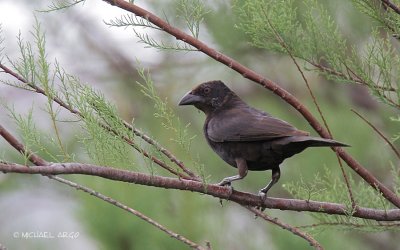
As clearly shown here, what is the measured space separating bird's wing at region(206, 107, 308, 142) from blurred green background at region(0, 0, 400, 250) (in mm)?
782

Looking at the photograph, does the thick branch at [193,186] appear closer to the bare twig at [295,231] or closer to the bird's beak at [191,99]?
the bare twig at [295,231]

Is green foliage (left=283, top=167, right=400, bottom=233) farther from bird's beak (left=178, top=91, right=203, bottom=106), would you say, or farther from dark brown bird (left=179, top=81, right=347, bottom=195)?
bird's beak (left=178, top=91, right=203, bottom=106)

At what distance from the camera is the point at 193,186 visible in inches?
112

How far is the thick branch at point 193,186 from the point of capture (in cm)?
245

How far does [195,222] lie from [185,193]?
11.2 inches

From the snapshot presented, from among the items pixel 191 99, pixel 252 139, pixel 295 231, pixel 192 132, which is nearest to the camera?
pixel 295 231

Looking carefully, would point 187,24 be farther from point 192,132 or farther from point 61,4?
point 192,132

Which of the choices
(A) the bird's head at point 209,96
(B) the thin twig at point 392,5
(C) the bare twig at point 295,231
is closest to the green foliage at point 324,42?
(B) the thin twig at point 392,5

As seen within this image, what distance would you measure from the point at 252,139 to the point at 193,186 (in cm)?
91

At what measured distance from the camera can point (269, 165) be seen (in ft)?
12.2

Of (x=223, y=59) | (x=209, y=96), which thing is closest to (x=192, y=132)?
(x=209, y=96)

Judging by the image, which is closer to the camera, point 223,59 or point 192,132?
point 223,59

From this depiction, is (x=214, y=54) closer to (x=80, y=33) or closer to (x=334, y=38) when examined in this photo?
(x=334, y=38)

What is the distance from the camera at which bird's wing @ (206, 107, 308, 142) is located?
142 inches
